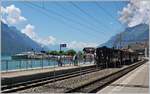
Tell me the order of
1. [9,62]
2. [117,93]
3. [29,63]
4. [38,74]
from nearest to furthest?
[117,93], [38,74], [9,62], [29,63]

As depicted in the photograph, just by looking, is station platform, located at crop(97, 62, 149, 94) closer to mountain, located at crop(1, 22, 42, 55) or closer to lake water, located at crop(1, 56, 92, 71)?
lake water, located at crop(1, 56, 92, 71)

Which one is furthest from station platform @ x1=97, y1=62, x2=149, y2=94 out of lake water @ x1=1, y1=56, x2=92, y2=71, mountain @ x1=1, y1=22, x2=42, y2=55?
mountain @ x1=1, y1=22, x2=42, y2=55

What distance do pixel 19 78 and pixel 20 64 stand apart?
1062 cm

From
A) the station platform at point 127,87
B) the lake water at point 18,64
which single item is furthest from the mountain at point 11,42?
the station platform at point 127,87

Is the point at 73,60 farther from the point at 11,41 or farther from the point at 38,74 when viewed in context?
the point at 11,41

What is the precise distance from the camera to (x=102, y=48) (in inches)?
2229

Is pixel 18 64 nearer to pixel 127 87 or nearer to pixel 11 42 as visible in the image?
pixel 127 87

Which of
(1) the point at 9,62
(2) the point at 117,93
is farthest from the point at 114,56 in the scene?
(2) the point at 117,93

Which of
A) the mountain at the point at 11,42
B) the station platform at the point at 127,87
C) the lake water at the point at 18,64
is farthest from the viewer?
the mountain at the point at 11,42

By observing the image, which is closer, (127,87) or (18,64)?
(127,87)

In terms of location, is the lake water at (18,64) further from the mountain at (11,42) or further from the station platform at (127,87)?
the mountain at (11,42)

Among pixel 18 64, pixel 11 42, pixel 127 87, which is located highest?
pixel 11 42

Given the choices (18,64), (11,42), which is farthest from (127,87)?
(11,42)

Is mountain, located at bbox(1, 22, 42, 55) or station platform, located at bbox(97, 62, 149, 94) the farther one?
mountain, located at bbox(1, 22, 42, 55)
